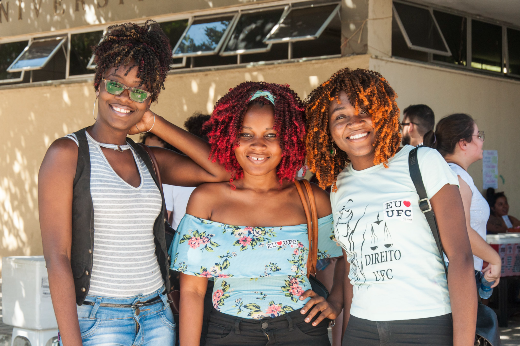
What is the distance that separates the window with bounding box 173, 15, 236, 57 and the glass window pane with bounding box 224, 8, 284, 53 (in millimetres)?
160

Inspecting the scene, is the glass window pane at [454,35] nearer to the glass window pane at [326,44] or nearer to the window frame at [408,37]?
the window frame at [408,37]

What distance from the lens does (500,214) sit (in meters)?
8.38

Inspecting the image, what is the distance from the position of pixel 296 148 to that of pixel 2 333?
459 cm

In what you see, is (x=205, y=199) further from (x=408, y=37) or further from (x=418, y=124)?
(x=408, y=37)

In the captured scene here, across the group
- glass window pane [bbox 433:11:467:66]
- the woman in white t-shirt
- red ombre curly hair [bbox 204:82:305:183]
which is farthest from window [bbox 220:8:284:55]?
the woman in white t-shirt

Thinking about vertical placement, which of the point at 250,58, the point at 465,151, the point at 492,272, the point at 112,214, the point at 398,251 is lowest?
the point at 492,272

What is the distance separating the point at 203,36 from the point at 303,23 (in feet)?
5.46

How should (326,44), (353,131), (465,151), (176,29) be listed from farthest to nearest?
(176,29) < (326,44) < (465,151) < (353,131)

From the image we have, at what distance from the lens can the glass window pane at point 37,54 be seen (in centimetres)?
1011

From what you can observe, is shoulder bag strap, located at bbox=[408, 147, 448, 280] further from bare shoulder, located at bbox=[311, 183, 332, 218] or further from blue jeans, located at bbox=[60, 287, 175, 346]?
blue jeans, located at bbox=[60, 287, 175, 346]

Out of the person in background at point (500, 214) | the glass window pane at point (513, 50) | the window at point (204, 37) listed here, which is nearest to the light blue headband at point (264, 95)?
the window at point (204, 37)

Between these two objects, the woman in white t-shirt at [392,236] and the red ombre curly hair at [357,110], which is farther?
the red ombre curly hair at [357,110]

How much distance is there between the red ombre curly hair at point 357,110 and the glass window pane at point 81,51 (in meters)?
7.88

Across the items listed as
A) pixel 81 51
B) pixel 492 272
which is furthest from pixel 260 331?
pixel 81 51
